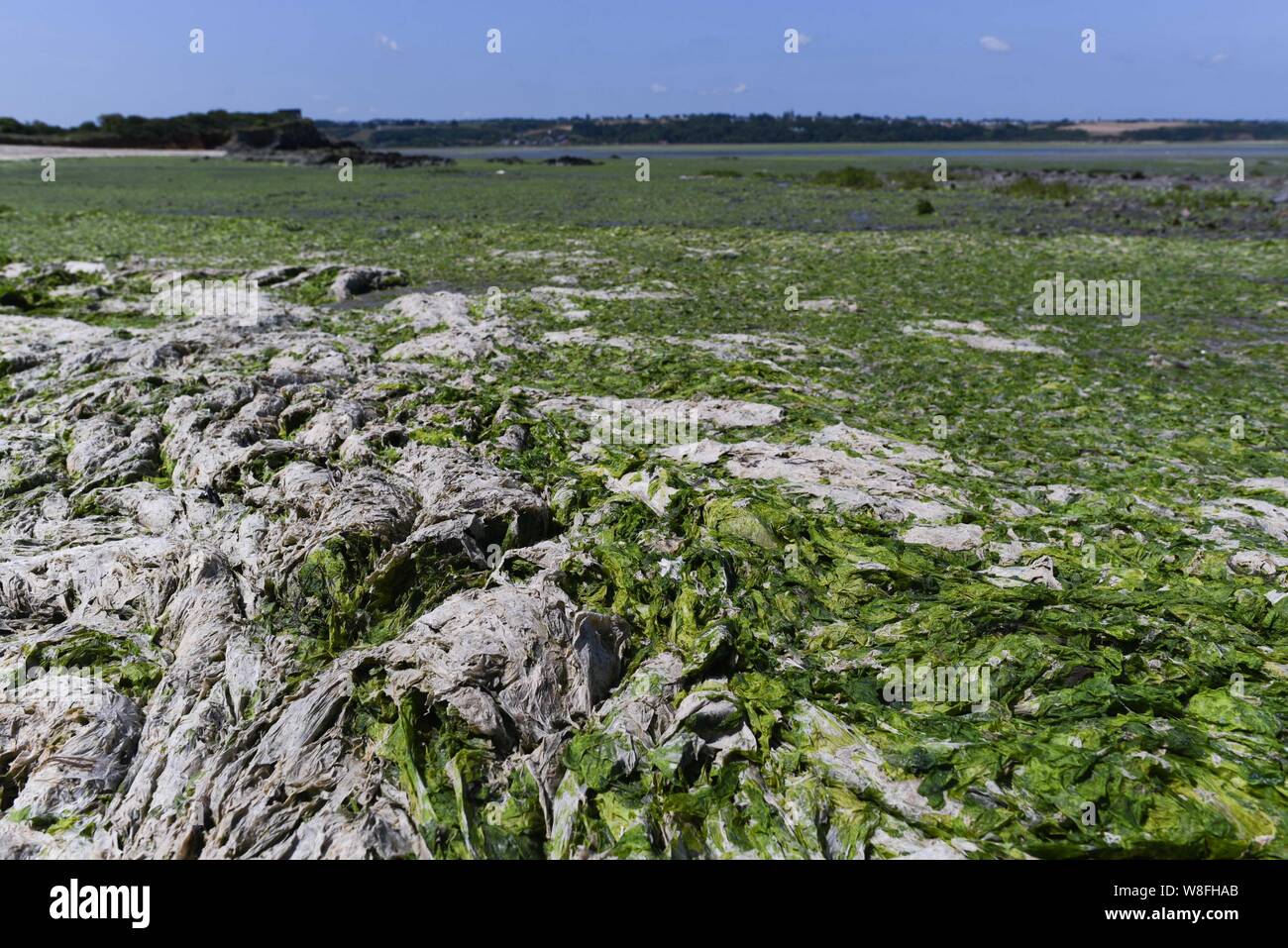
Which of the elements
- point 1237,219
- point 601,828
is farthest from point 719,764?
point 1237,219

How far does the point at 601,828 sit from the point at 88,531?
4.76 meters

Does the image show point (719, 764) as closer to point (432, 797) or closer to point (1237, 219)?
point (432, 797)
